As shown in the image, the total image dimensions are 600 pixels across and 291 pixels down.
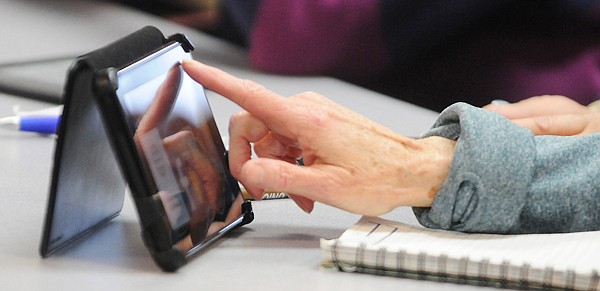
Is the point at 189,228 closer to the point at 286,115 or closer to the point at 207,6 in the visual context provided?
the point at 286,115

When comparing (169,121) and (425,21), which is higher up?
(425,21)

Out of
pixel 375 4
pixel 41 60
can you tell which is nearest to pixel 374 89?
pixel 375 4

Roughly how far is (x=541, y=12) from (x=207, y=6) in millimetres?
600

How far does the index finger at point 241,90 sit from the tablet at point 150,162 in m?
0.02

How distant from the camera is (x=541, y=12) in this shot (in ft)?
4.41

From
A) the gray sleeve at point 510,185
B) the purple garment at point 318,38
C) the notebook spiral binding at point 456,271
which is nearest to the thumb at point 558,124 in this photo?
the gray sleeve at point 510,185

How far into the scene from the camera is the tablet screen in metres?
0.71

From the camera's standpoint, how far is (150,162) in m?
0.71

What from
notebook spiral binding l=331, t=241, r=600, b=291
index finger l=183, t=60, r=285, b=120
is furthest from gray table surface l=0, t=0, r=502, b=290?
index finger l=183, t=60, r=285, b=120

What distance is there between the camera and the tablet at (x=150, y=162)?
2.27 feet

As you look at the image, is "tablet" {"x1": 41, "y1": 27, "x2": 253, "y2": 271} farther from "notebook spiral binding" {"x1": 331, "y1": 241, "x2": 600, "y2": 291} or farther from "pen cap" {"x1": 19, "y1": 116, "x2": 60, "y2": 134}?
"pen cap" {"x1": 19, "y1": 116, "x2": 60, "y2": 134}

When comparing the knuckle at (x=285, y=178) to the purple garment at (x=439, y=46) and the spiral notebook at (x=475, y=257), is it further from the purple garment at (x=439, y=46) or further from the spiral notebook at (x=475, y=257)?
the purple garment at (x=439, y=46)

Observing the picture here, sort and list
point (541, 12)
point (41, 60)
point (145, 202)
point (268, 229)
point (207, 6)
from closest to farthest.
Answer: point (145, 202) < point (268, 229) < point (541, 12) < point (41, 60) < point (207, 6)

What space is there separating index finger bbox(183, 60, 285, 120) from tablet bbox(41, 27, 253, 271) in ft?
0.06
